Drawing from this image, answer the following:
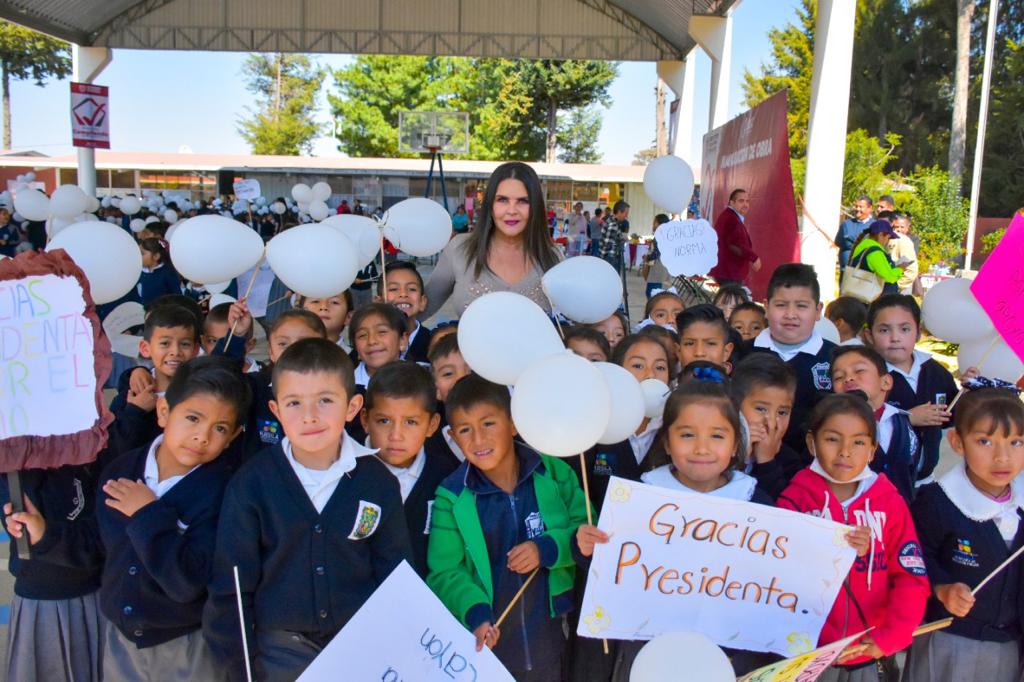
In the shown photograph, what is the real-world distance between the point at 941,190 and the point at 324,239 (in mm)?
18242

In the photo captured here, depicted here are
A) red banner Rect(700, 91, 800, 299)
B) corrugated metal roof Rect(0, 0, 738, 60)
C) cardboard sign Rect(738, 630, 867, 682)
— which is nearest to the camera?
cardboard sign Rect(738, 630, 867, 682)

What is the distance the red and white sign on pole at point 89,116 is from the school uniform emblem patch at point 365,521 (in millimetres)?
9554

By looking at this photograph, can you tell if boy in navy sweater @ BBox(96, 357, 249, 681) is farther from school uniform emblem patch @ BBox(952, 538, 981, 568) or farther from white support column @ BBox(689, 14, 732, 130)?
white support column @ BBox(689, 14, 732, 130)

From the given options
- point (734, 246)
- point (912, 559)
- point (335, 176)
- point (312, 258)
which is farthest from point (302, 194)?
point (335, 176)

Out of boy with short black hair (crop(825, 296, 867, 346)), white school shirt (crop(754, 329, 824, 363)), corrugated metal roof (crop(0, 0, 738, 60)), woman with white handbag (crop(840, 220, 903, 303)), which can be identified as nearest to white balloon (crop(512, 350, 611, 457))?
white school shirt (crop(754, 329, 824, 363))

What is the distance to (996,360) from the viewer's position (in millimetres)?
3008

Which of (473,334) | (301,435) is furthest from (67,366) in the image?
(473,334)

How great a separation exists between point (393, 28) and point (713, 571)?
17.2 m

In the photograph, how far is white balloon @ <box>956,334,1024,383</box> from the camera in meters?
2.98

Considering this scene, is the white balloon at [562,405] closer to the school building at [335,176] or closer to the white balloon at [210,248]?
the white balloon at [210,248]

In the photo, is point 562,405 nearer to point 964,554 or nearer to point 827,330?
point 964,554

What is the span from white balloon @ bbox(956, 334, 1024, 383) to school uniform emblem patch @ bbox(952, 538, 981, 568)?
983 millimetres

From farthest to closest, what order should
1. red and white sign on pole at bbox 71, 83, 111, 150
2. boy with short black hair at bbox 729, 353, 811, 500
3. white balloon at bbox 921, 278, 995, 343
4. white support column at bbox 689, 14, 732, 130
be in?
white support column at bbox 689, 14, 732, 130 < red and white sign on pole at bbox 71, 83, 111, 150 < white balloon at bbox 921, 278, 995, 343 < boy with short black hair at bbox 729, 353, 811, 500

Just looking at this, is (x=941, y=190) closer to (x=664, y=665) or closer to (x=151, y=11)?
(x=151, y=11)
